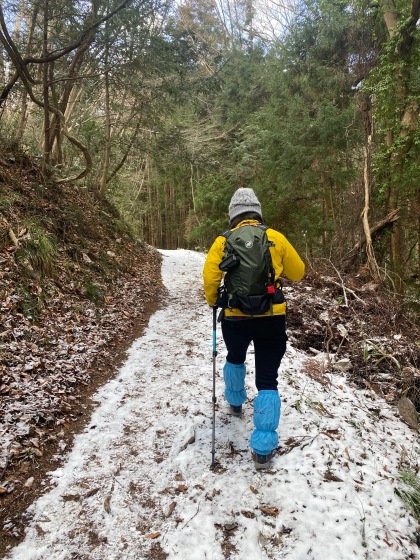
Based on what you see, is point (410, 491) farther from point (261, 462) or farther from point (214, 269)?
point (214, 269)

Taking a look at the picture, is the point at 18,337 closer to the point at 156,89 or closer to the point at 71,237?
the point at 71,237

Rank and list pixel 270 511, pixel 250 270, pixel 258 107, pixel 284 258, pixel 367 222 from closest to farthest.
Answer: pixel 270 511 → pixel 250 270 → pixel 284 258 → pixel 367 222 → pixel 258 107

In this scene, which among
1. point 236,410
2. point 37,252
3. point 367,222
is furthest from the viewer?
point 367,222

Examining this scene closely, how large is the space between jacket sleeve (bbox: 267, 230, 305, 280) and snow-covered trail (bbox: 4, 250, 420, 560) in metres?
1.77

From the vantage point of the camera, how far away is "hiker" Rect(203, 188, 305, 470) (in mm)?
3178

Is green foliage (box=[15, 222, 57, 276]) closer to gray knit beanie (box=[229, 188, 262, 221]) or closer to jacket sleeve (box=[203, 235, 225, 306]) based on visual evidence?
jacket sleeve (box=[203, 235, 225, 306])

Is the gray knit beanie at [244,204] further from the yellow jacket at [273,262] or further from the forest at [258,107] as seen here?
the forest at [258,107]

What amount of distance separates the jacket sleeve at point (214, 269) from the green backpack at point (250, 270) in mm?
120

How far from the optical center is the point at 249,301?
3.12m

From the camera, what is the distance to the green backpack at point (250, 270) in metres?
3.11

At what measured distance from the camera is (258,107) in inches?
822

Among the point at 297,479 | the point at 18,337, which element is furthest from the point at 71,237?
the point at 297,479

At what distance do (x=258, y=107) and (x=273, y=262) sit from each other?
20.4 m

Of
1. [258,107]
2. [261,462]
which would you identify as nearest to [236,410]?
[261,462]
